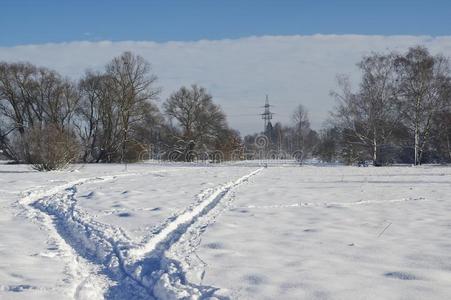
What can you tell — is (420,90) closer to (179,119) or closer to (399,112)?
(399,112)

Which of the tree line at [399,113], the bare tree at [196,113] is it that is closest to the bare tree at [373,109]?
the tree line at [399,113]

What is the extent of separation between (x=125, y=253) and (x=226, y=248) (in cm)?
130

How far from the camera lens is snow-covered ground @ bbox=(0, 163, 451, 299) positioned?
486 cm

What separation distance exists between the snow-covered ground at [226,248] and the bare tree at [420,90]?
1011 inches

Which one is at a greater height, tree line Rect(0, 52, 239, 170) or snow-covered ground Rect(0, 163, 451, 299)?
tree line Rect(0, 52, 239, 170)

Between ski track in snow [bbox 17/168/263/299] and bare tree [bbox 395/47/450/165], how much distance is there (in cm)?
2910

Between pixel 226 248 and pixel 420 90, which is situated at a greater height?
pixel 420 90

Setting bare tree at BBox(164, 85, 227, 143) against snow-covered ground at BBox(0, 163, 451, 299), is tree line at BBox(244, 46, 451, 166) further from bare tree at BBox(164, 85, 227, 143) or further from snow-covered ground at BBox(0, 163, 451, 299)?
snow-covered ground at BBox(0, 163, 451, 299)

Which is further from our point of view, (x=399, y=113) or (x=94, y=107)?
(x=94, y=107)

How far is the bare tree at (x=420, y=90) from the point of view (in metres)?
35.7

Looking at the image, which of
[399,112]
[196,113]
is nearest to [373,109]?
[399,112]

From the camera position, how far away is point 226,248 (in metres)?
6.62

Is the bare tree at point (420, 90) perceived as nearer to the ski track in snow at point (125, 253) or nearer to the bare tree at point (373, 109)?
the bare tree at point (373, 109)

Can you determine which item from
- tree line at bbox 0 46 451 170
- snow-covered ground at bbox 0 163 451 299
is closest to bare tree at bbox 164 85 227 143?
tree line at bbox 0 46 451 170
